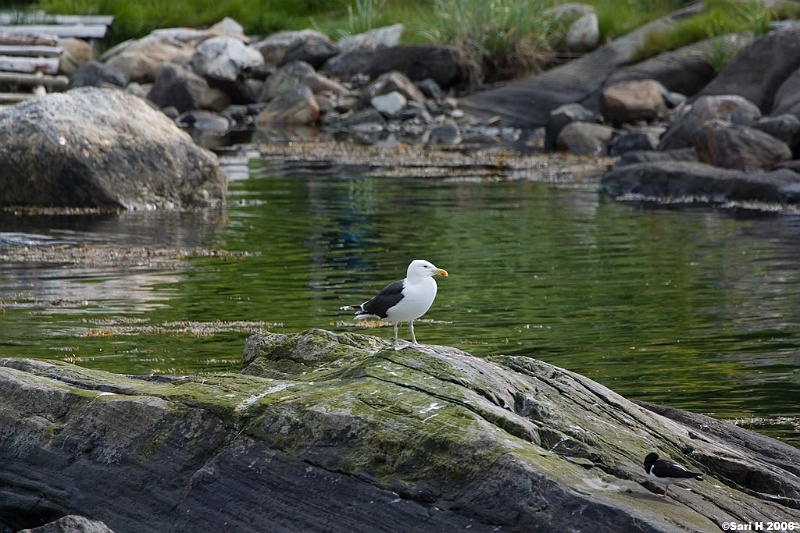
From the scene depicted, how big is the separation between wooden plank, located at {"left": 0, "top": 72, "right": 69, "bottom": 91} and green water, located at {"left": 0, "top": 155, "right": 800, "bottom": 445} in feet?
60.7

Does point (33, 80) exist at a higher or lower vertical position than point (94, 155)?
higher

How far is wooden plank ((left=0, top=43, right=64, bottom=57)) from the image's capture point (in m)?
43.9

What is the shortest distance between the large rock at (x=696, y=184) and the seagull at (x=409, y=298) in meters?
16.6

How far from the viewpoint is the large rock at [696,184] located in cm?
2434

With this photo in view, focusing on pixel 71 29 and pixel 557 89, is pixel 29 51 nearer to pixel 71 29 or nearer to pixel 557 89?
pixel 71 29

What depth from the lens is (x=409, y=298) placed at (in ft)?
28.7

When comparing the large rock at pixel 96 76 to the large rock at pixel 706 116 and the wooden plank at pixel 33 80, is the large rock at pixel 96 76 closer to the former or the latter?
the wooden plank at pixel 33 80

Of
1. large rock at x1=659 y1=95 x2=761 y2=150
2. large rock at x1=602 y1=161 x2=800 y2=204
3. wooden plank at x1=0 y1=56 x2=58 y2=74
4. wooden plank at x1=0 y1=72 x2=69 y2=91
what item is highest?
wooden plank at x1=0 y1=56 x2=58 y2=74

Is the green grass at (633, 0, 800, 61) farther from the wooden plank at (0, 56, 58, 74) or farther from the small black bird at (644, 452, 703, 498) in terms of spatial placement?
the small black bird at (644, 452, 703, 498)

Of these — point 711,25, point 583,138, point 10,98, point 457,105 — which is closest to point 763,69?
point 583,138

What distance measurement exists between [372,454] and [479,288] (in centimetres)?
938

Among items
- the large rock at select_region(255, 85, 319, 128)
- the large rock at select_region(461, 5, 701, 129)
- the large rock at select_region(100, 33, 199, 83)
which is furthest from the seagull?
the large rock at select_region(100, 33, 199, 83)

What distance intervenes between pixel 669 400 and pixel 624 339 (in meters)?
2.54

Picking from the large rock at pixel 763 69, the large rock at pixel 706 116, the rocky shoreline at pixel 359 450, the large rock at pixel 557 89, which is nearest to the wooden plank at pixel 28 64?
the large rock at pixel 557 89
